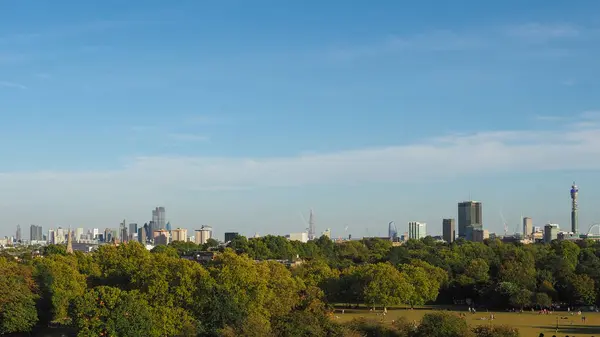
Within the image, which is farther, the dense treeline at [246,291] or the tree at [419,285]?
the tree at [419,285]

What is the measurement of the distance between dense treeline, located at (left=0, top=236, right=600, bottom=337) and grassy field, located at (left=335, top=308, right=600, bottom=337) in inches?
65.6

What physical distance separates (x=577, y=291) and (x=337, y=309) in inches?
800

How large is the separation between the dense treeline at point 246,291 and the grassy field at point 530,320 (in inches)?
65.6

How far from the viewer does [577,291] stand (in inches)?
2549

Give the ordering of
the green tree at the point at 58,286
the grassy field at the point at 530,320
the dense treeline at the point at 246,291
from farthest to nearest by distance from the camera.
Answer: the green tree at the point at 58,286 → the grassy field at the point at 530,320 → the dense treeline at the point at 246,291

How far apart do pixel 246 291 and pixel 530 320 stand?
22780 millimetres

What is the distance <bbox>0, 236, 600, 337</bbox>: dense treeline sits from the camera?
3972 centimetres

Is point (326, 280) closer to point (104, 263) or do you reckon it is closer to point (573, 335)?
point (104, 263)

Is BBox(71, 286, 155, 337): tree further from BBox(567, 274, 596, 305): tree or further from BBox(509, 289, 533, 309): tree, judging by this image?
BBox(567, 274, 596, 305): tree

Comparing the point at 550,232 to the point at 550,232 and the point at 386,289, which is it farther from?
the point at 386,289

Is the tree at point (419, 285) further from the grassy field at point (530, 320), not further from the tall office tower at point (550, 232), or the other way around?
the tall office tower at point (550, 232)

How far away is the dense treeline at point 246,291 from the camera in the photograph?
39.7 m

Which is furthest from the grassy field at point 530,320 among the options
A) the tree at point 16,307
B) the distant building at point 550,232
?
the distant building at point 550,232

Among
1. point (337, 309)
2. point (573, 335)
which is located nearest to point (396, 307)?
point (337, 309)
